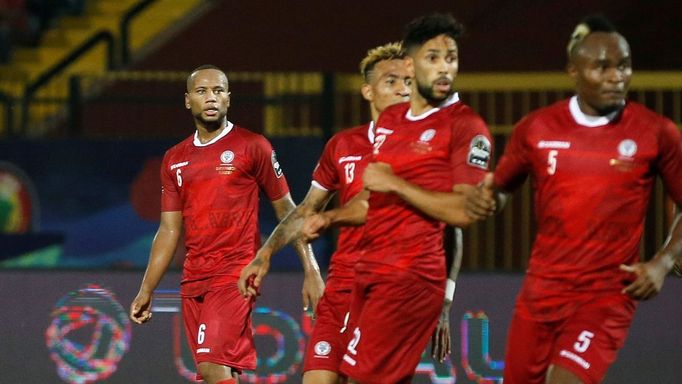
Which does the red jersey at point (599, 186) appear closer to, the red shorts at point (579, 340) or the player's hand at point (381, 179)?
the red shorts at point (579, 340)

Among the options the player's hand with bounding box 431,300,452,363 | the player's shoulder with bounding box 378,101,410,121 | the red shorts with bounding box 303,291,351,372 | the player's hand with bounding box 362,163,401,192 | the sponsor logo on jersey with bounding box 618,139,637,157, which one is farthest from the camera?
the red shorts with bounding box 303,291,351,372

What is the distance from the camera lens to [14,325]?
417 inches

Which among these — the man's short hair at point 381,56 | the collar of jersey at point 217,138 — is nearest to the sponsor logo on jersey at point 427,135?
the man's short hair at point 381,56

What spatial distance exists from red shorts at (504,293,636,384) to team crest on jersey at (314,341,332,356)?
5.54 feet

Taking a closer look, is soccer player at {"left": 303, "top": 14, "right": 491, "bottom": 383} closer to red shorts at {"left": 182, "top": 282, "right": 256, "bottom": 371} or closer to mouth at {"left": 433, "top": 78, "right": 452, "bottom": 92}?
mouth at {"left": 433, "top": 78, "right": 452, "bottom": 92}

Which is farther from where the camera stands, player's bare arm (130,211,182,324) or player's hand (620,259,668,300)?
player's bare arm (130,211,182,324)

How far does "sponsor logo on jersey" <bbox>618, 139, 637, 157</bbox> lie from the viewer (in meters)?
5.68

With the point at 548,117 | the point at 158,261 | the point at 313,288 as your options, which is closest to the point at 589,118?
the point at 548,117

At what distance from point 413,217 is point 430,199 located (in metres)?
0.26

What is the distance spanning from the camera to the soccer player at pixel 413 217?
6.20 m

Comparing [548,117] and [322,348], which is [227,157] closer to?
[322,348]

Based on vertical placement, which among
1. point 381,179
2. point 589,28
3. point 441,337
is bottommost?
point 441,337

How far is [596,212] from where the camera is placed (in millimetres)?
5676

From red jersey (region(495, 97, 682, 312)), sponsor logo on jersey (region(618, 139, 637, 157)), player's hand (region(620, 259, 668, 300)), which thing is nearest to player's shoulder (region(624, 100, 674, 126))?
red jersey (region(495, 97, 682, 312))
